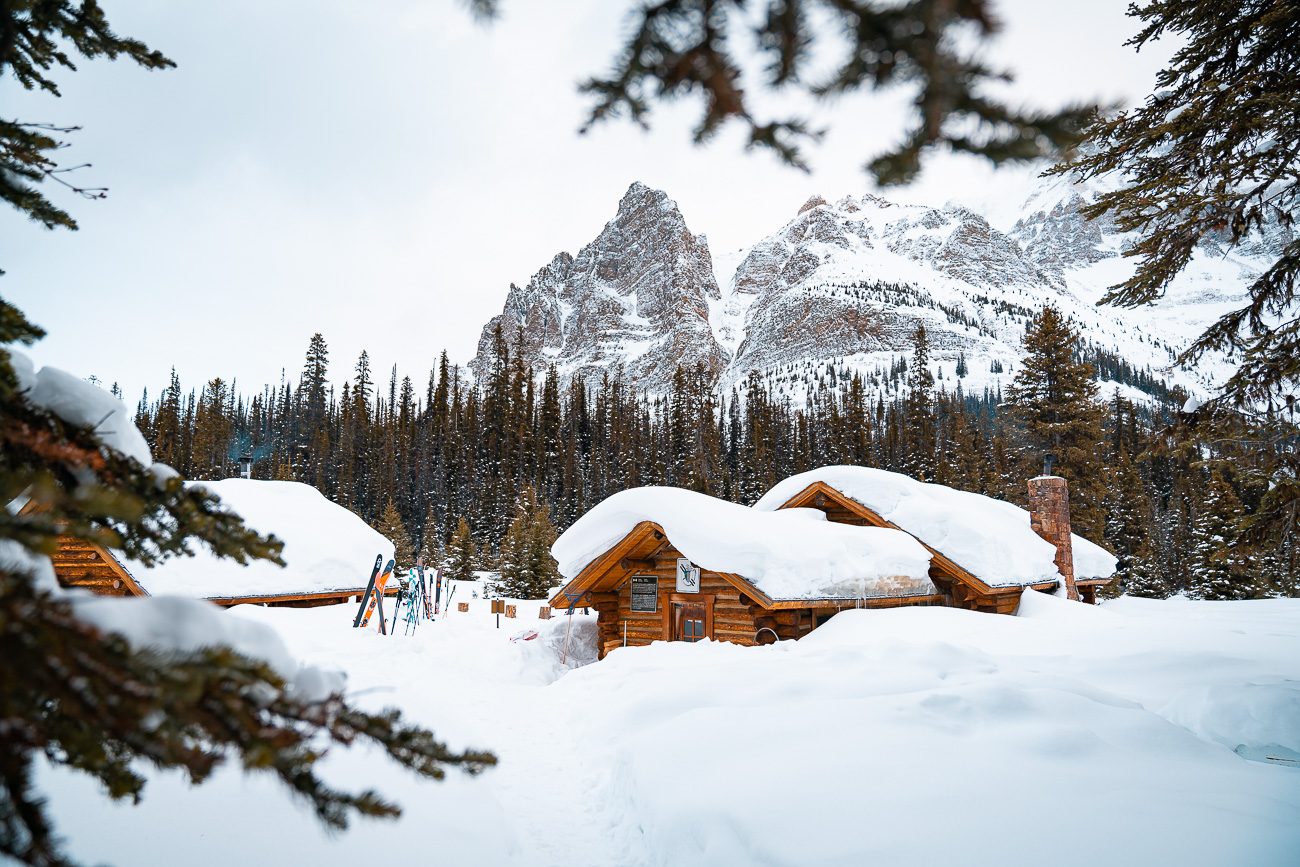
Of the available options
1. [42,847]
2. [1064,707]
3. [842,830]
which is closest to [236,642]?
[42,847]

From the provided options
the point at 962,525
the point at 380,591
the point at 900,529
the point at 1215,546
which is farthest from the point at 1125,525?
the point at 380,591

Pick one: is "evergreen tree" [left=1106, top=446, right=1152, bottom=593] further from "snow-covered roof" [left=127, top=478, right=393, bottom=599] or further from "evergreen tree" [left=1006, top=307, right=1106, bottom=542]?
"snow-covered roof" [left=127, top=478, right=393, bottom=599]

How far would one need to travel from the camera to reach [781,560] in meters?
10.8

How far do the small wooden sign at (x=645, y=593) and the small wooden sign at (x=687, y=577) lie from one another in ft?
2.26

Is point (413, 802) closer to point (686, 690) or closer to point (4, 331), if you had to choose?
point (686, 690)

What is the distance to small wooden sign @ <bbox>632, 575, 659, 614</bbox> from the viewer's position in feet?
43.7

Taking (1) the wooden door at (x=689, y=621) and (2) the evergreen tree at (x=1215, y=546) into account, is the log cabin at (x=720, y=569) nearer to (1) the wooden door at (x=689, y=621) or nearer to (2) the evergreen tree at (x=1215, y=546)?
(1) the wooden door at (x=689, y=621)

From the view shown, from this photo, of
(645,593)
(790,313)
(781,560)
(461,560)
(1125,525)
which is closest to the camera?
(781,560)

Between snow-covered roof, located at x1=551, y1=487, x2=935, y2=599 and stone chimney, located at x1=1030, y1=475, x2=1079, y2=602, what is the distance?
19.5ft

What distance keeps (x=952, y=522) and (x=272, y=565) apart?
1707cm

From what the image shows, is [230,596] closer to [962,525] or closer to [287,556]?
[287,556]

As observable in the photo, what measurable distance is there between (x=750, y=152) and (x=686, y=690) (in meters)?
6.48

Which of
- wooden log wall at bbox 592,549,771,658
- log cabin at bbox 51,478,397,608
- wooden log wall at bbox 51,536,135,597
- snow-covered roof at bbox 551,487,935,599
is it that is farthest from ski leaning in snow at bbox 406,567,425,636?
wooden log wall at bbox 51,536,135,597

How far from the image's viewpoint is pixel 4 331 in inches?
67.0
